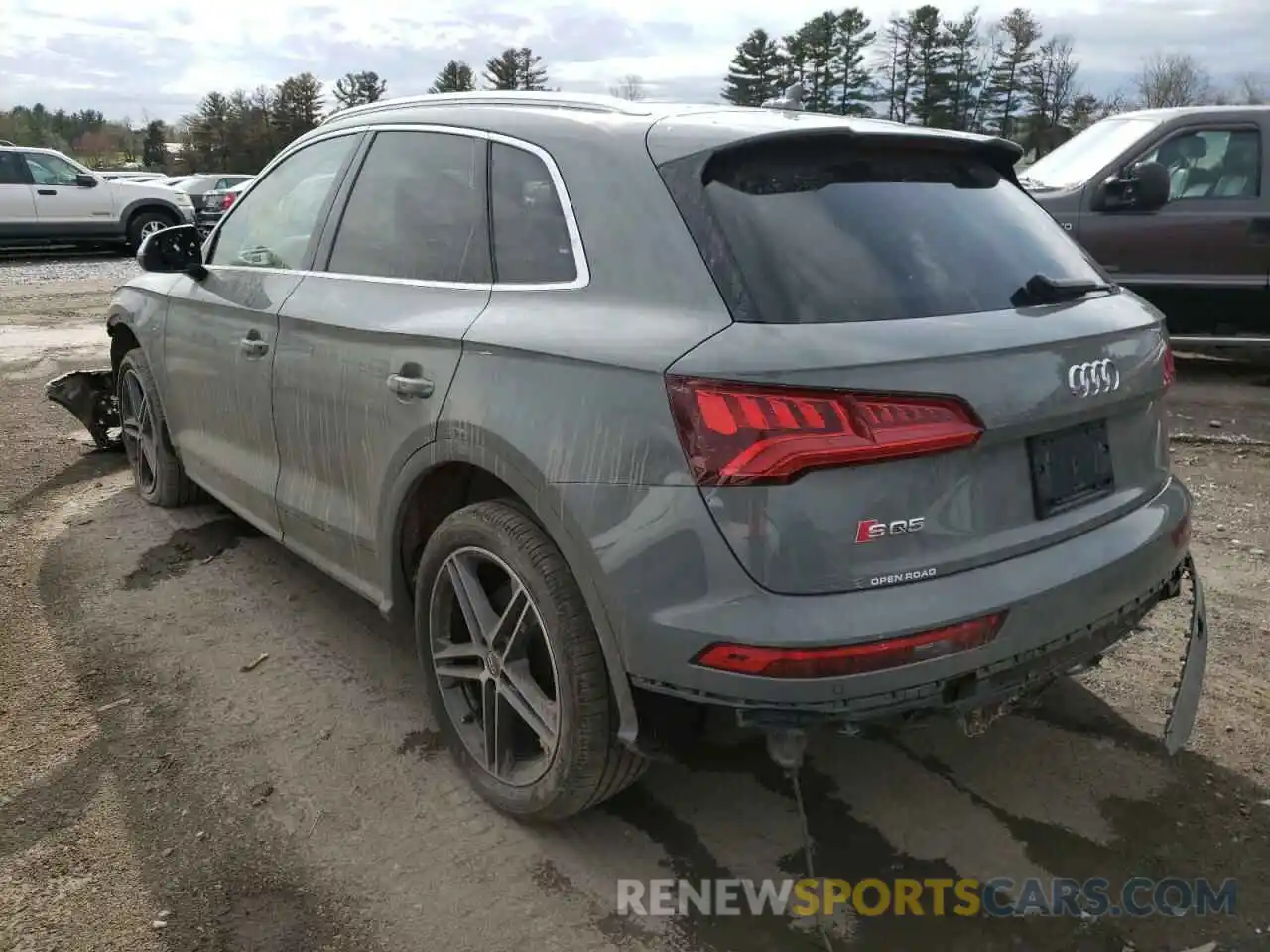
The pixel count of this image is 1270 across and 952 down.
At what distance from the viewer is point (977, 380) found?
2.13 m

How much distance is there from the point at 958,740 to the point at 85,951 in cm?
236

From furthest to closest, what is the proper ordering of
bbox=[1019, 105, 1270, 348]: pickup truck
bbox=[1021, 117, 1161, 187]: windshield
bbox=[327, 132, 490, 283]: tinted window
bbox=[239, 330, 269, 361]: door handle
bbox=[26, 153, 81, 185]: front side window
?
bbox=[26, 153, 81, 185]: front side window < bbox=[1021, 117, 1161, 187]: windshield < bbox=[1019, 105, 1270, 348]: pickup truck < bbox=[239, 330, 269, 361]: door handle < bbox=[327, 132, 490, 283]: tinted window

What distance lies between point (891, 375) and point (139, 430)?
4302 millimetres

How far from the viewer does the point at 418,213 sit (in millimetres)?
3072

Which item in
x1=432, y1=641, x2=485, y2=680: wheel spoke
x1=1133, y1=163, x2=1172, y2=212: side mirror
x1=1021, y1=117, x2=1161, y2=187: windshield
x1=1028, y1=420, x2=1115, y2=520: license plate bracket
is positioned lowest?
x1=432, y1=641, x2=485, y2=680: wheel spoke

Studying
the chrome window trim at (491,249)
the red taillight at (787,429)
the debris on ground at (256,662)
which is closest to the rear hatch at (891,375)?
the red taillight at (787,429)

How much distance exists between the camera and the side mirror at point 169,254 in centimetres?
430

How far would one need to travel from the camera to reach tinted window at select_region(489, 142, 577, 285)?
255 cm

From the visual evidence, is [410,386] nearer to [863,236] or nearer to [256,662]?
[863,236]

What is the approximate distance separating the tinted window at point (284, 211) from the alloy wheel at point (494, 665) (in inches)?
57.3

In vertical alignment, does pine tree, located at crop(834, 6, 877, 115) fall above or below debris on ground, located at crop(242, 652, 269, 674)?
above

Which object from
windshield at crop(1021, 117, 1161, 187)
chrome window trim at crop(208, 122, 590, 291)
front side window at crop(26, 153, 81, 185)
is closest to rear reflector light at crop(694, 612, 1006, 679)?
chrome window trim at crop(208, 122, 590, 291)

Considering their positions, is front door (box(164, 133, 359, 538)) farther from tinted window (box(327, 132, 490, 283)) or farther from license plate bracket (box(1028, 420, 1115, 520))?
license plate bracket (box(1028, 420, 1115, 520))

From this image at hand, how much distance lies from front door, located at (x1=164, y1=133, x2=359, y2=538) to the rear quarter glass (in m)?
1.73
